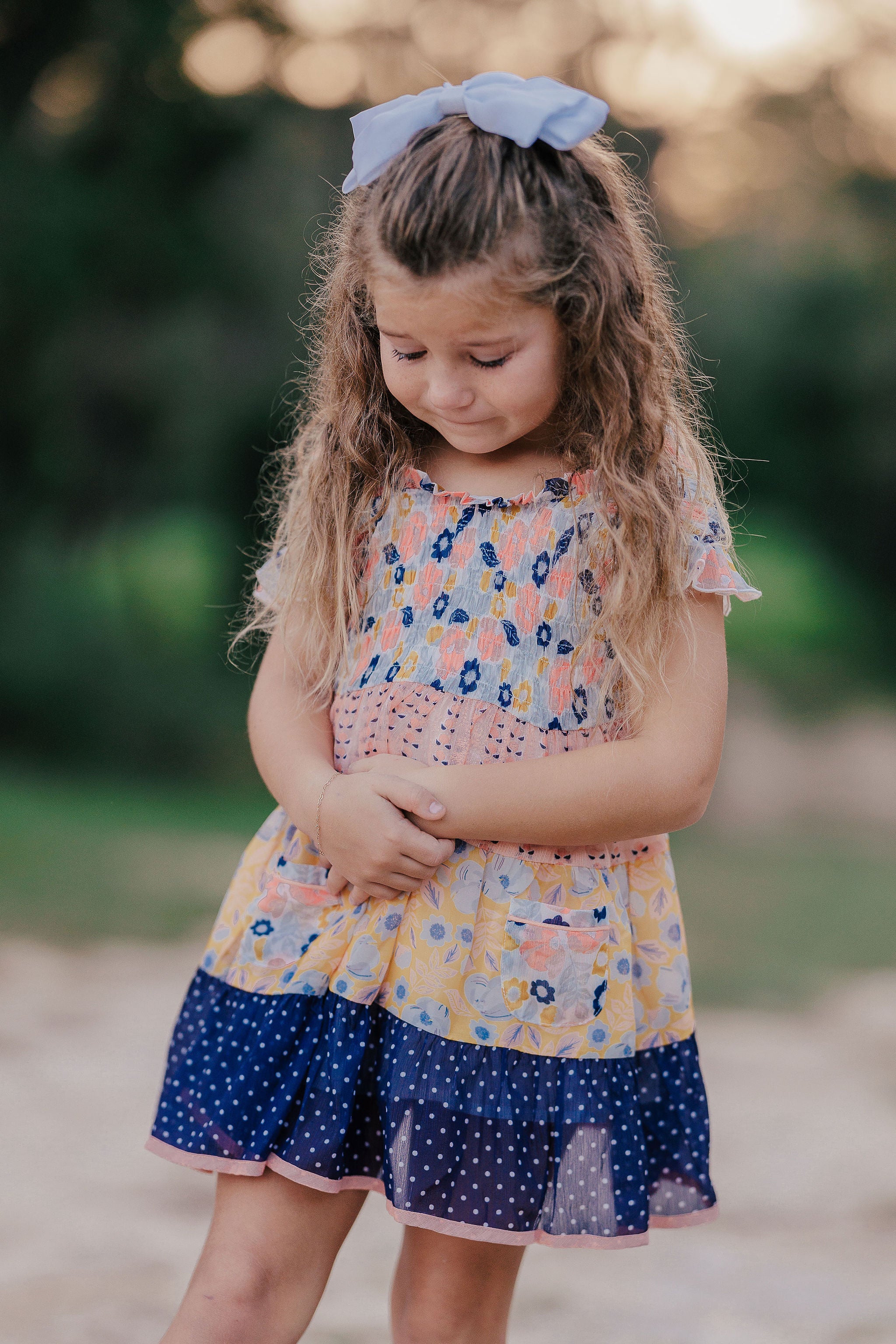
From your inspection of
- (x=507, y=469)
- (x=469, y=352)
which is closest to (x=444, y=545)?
(x=507, y=469)

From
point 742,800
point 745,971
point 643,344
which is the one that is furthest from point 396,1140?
point 742,800

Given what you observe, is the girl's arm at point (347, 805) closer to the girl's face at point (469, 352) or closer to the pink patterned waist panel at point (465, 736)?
the pink patterned waist panel at point (465, 736)

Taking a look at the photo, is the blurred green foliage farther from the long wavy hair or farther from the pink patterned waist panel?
the pink patterned waist panel

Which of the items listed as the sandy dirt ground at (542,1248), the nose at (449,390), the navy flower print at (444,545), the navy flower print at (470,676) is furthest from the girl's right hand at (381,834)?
the sandy dirt ground at (542,1248)

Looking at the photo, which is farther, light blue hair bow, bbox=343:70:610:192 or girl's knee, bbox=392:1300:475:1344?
girl's knee, bbox=392:1300:475:1344

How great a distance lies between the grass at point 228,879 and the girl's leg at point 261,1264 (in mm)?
2139

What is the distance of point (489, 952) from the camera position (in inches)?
41.6

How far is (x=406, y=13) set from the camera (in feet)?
15.2

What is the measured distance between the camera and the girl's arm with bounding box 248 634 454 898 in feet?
3.42

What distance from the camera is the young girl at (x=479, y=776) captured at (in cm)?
102

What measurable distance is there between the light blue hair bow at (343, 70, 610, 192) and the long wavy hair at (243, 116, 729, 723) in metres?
0.01

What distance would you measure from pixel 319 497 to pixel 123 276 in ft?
13.1

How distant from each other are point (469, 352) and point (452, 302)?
48mm

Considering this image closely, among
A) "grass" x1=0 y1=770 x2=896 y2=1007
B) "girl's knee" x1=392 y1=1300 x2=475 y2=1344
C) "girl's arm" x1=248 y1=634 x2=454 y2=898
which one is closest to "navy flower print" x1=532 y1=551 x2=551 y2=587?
"girl's arm" x1=248 y1=634 x2=454 y2=898
